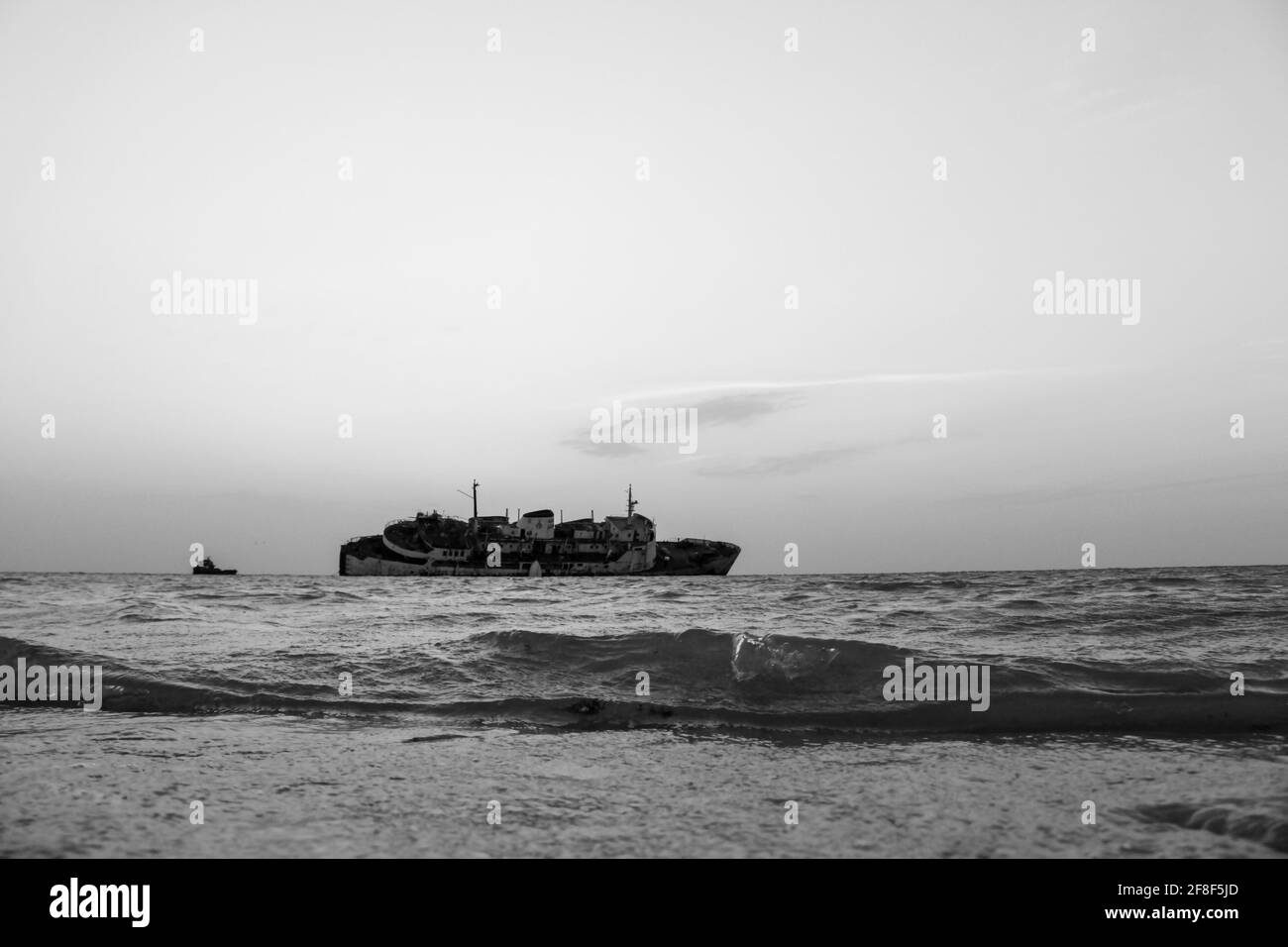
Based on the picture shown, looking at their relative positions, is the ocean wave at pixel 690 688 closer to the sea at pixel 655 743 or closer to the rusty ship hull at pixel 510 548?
the sea at pixel 655 743

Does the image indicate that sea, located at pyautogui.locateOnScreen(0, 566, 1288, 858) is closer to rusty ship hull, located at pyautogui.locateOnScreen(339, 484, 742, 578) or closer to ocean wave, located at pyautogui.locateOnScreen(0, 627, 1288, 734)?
ocean wave, located at pyautogui.locateOnScreen(0, 627, 1288, 734)

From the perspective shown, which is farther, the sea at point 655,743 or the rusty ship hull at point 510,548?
the rusty ship hull at point 510,548

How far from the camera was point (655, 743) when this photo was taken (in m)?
6.61

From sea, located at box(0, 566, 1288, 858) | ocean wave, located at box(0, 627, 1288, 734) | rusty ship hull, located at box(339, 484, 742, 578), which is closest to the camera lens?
sea, located at box(0, 566, 1288, 858)

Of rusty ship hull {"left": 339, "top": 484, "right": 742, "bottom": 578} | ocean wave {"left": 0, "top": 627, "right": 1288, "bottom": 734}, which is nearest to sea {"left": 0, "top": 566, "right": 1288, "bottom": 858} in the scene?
ocean wave {"left": 0, "top": 627, "right": 1288, "bottom": 734}

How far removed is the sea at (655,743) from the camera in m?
4.09

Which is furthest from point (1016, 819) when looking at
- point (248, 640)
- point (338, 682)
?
point (248, 640)

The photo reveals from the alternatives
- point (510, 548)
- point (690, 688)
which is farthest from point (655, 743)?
point (510, 548)

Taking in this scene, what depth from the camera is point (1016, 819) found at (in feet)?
14.3

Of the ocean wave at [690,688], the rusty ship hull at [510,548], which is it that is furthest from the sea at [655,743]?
the rusty ship hull at [510,548]

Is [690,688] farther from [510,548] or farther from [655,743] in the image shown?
[510,548]

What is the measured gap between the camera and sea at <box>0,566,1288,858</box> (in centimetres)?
409
